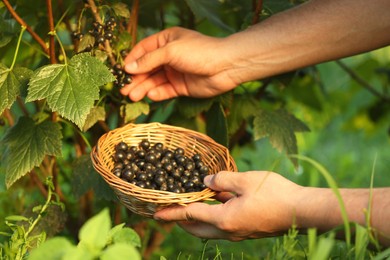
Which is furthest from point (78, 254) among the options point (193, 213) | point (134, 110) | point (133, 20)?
point (133, 20)

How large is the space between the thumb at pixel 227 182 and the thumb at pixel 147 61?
1.62ft

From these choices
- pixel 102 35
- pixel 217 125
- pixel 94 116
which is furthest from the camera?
pixel 217 125

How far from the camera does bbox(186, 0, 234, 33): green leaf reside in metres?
2.33

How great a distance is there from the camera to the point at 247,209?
185 centimetres

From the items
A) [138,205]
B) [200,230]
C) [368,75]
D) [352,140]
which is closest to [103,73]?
[138,205]

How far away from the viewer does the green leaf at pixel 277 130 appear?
2.37 m

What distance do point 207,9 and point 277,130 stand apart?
0.49m

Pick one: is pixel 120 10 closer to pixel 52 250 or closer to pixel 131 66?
pixel 131 66

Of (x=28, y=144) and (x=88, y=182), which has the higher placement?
(x=28, y=144)

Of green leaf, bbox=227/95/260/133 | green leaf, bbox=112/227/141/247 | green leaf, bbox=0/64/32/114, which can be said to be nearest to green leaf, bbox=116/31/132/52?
green leaf, bbox=0/64/32/114

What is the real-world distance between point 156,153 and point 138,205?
1.09 ft

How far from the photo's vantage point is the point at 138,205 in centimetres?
199

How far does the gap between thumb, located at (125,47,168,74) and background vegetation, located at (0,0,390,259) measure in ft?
0.23

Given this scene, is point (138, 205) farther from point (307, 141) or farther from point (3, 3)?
point (307, 141)
